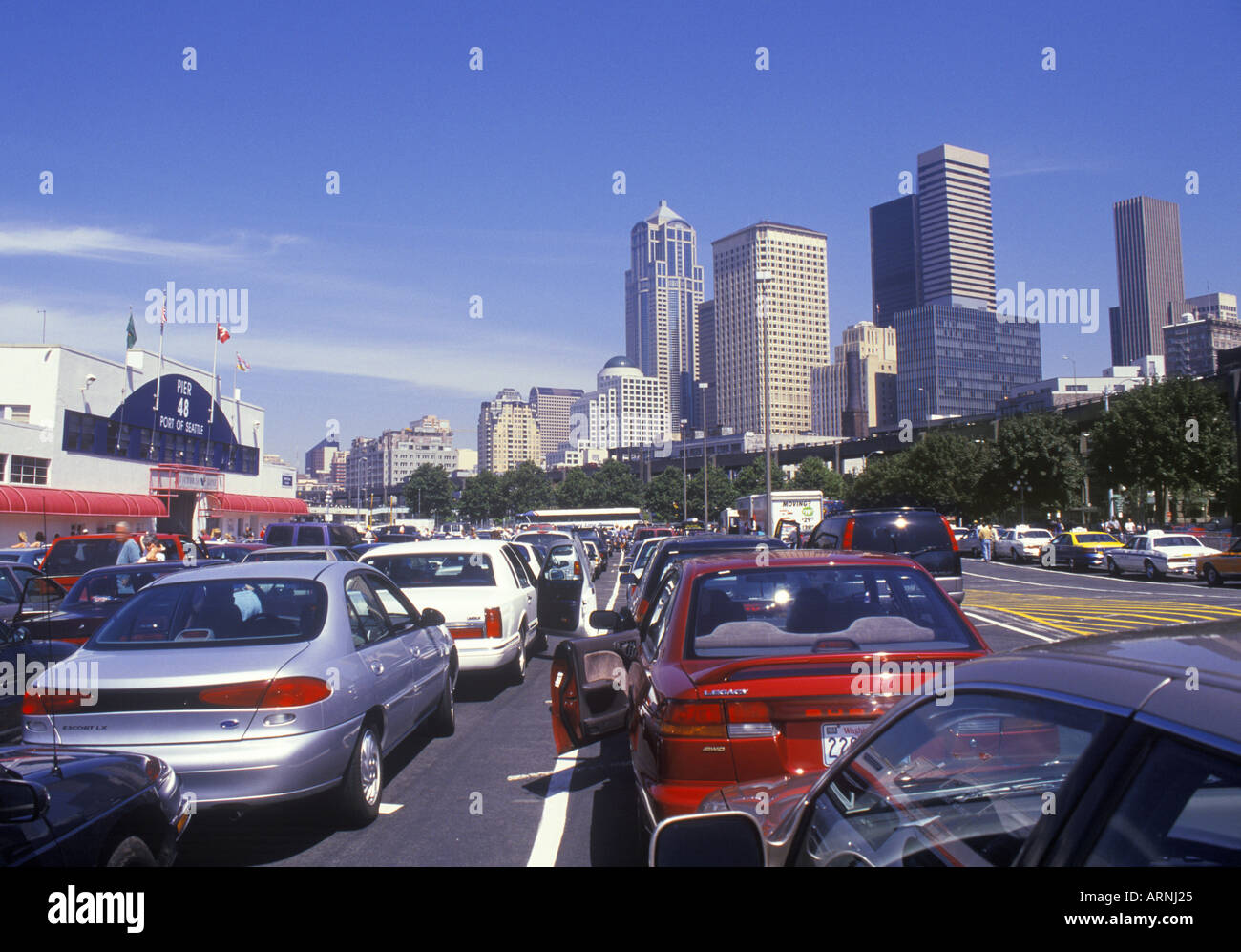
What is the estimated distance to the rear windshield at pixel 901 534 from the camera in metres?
15.2

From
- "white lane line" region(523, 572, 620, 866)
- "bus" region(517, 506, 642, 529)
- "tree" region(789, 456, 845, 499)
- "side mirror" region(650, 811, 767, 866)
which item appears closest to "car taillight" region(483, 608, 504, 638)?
"white lane line" region(523, 572, 620, 866)

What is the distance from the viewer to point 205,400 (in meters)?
55.4

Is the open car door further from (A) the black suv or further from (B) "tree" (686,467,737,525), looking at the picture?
(B) "tree" (686,467,737,525)

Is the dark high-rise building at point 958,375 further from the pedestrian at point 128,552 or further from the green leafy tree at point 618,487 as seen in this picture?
the pedestrian at point 128,552

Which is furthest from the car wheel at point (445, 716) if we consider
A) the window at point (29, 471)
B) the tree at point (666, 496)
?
the tree at point (666, 496)

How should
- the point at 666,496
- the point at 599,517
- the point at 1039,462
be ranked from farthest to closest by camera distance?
the point at 666,496
the point at 599,517
the point at 1039,462

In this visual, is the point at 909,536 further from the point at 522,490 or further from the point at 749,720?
the point at 522,490

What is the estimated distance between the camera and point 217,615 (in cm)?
614

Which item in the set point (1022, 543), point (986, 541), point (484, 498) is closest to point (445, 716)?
point (1022, 543)

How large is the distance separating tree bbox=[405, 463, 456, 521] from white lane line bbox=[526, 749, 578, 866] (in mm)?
110909

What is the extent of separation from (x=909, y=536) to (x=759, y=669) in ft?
39.5

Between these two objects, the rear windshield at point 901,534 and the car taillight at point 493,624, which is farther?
the rear windshield at point 901,534

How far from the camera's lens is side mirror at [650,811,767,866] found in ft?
7.13
